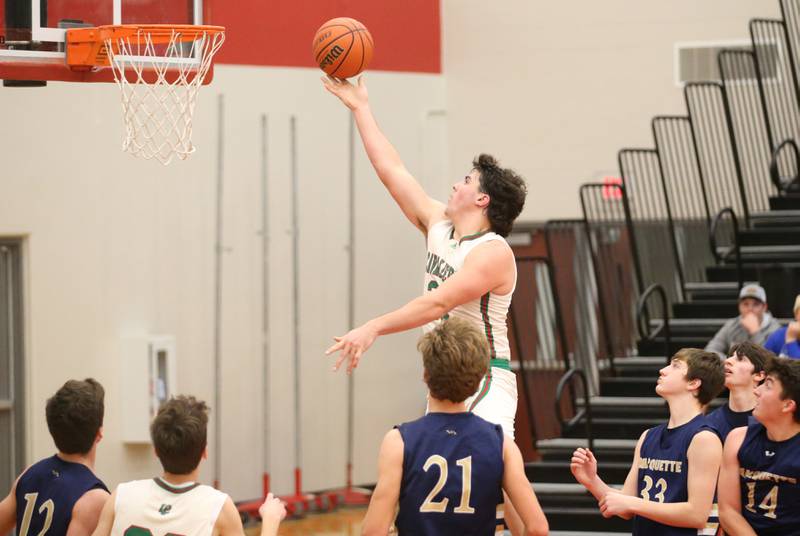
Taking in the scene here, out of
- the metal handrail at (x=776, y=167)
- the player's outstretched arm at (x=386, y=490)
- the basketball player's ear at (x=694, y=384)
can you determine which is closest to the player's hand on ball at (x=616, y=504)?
the basketball player's ear at (x=694, y=384)

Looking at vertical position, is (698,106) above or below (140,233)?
above

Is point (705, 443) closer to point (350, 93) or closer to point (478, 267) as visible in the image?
point (478, 267)

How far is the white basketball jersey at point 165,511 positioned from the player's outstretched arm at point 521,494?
819 mm

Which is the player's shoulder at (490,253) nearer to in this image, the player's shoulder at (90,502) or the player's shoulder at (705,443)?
the player's shoulder at (705,443)

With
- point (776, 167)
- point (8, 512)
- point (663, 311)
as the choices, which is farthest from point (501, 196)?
point (776, 167)

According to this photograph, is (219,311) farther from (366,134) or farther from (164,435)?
(164,435)

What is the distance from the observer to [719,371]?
4188mm

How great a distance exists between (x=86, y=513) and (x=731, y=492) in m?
2.28

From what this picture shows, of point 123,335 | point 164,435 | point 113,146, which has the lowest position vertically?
point 164,435

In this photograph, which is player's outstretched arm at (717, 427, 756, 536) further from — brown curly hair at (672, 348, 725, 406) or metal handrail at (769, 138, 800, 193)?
metal handrail at (769, 138, 800, 193)

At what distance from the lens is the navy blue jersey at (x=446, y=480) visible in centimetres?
321

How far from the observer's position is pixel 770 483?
164 inches

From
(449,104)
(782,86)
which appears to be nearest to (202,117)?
(449,104)

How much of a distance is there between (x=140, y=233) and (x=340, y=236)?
191cm
